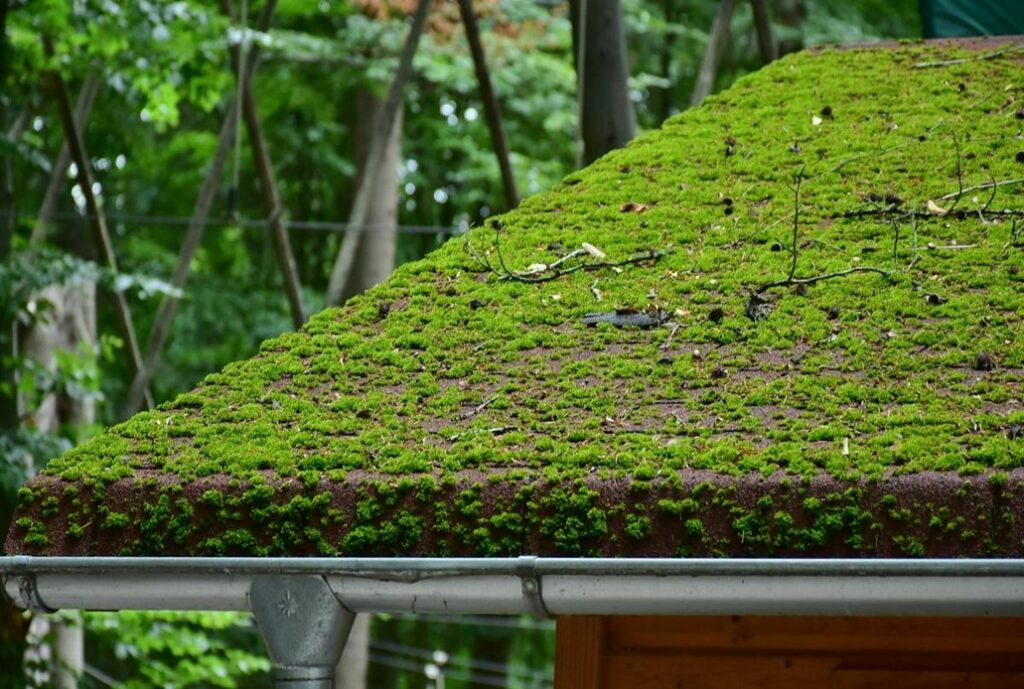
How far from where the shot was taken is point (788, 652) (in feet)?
11.6

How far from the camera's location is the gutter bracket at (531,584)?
2.73 metres

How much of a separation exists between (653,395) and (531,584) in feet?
1.99

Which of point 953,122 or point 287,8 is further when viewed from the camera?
point 287,8

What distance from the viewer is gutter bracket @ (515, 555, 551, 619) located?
8.96 ft

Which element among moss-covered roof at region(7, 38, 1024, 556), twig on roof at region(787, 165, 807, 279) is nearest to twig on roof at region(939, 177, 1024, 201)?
moss-covered roof at region(7, 38, 1024, 556)

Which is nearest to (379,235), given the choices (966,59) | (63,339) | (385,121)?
(63,339)

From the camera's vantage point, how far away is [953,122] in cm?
462

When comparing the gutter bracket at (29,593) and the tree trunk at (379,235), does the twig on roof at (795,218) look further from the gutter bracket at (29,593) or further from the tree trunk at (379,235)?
the tree trunk at (379,235)

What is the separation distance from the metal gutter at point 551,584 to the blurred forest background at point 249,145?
238 inches

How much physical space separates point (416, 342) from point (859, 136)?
1721mm

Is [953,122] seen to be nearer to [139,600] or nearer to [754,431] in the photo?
[754,431]

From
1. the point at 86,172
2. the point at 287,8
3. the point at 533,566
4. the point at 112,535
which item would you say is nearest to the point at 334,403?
the point at 112,535

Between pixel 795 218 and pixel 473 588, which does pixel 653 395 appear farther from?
pixel 795 218

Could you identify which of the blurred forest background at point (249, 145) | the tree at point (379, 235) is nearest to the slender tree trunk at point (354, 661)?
the blurred forest background at point (249, 145)
